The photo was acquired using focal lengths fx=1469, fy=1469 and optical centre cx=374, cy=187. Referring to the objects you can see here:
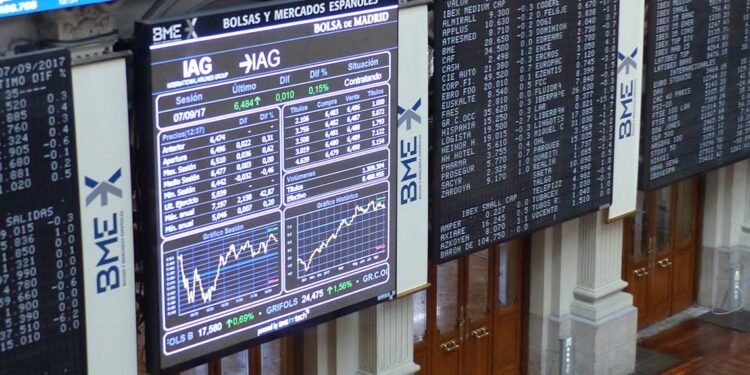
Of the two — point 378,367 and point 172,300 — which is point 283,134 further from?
point 378,367

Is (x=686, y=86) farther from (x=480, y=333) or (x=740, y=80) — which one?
(x=480, y=333)

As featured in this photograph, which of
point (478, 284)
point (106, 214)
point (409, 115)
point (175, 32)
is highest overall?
point (175, 32)

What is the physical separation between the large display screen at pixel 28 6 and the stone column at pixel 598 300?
639 cm

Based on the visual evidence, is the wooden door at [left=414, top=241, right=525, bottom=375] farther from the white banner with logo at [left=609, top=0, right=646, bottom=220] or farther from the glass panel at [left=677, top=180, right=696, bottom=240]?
the glass panel at [left=677, top=180, right=696, bottom=240]

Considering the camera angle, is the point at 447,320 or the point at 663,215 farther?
the point at 663,215

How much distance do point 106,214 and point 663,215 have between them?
820 cm

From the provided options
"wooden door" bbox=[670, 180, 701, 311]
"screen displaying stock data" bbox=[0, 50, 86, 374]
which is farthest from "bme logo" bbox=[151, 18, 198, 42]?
"wooden door" bbox=[670, 180, 701, 311]

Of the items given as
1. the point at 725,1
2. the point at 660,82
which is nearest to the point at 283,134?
the point at 660,82

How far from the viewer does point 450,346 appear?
44.3ft

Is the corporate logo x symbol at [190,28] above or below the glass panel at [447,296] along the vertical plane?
above

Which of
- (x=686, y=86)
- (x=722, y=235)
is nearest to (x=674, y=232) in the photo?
(x=722, y=235)

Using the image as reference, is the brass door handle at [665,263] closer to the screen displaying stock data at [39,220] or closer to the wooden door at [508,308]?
the wooden door at [508,308]

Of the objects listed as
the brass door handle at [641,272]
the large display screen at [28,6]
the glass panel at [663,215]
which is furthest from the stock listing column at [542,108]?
the large display screen at [28,6]

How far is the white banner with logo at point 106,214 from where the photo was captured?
9.23 meters
